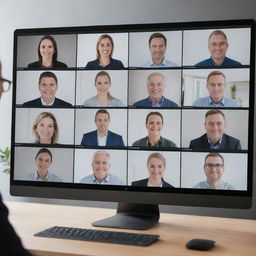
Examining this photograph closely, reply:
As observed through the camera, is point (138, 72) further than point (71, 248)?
Yes

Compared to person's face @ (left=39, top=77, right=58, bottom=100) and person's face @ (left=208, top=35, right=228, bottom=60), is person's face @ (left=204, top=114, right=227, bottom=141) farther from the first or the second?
person's face @ (left=39, top=77, right=58, bottom=100)

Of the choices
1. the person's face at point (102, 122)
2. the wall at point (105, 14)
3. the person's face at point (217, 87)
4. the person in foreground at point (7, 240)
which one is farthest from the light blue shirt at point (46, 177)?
the wall at point (105, 14)

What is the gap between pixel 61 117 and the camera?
167 centimetres

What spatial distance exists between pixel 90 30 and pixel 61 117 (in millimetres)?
303

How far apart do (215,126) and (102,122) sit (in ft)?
1.18

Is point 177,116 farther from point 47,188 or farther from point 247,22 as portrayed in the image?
point 47,188

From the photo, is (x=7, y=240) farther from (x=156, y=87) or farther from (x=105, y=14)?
(x=105, y=14)

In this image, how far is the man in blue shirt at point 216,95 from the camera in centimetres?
154

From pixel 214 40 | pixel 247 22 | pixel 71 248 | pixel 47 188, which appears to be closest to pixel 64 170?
pixel 47 188

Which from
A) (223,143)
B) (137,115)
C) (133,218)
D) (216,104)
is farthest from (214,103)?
(133,218)

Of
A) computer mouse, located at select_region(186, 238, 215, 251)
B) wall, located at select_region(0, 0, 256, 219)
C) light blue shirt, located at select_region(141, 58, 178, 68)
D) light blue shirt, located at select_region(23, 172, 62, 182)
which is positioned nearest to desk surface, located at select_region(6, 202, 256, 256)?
computer mouse, located at select_region(186, 238, 215, 251)

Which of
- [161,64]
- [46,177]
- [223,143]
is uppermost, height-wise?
[161,64]

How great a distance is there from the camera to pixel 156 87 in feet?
5.22

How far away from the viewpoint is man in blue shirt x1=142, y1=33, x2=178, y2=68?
1592 millimetres
